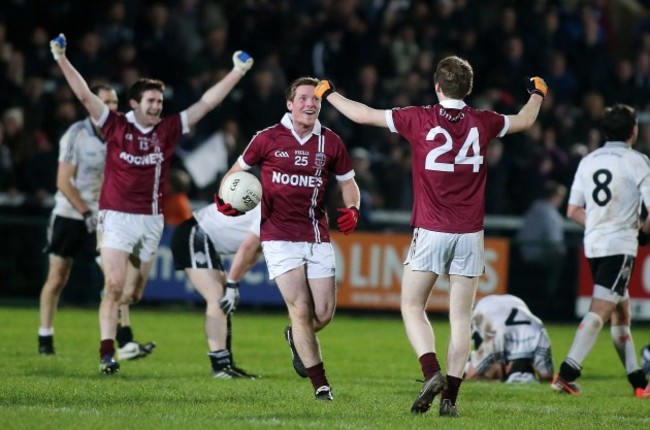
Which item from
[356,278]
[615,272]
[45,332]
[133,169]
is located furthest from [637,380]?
[356,278]

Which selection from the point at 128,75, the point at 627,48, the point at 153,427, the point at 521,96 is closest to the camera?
the point at 153,427

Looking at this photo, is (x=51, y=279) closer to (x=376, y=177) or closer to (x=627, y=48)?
(x=376, y=177)

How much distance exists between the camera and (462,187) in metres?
9.04

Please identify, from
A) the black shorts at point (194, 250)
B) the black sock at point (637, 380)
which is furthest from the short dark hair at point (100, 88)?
the black sock at point (637, 380)

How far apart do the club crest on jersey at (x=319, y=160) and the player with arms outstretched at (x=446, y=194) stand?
727 mm

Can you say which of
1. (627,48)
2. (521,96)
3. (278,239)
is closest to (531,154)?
(521,96)

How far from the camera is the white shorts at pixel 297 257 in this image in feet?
31.6

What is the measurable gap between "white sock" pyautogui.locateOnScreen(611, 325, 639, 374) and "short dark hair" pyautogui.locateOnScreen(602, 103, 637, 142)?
1706 mm

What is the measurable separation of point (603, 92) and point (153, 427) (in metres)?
15.9

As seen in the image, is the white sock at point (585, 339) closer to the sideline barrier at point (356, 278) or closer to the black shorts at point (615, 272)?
the black shorts at point (615, 272)

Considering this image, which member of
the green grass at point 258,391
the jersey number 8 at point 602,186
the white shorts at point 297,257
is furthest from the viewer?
the jersey number 8 at point 602,186

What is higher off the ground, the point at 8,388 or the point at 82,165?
Result: the point at 82,165

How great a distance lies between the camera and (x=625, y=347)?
11570 millimetres

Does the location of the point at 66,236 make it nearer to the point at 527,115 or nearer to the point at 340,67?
the point at 527,115
